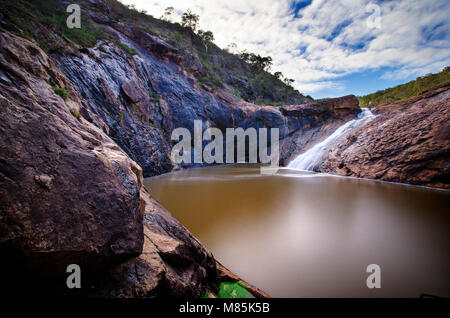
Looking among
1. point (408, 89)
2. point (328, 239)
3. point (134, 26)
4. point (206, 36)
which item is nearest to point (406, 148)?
point (328, 239)

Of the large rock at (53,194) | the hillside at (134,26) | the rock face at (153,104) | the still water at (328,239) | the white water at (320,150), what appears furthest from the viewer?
the white water at (320,150)

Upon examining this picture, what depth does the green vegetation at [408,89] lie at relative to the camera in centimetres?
2681

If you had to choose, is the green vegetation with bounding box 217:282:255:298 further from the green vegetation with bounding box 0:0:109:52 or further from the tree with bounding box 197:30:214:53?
the tree with bounding box 197:30:214:53

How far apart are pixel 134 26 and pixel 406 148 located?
2138 cm

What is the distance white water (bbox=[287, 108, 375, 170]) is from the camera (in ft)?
45.9

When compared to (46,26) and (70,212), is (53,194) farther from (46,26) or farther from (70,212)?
(46,26)

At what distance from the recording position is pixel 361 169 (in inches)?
385

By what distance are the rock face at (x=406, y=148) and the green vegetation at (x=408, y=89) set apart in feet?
67.3

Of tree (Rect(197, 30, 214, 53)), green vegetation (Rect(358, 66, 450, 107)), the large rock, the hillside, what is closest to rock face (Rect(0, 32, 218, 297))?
the large rock

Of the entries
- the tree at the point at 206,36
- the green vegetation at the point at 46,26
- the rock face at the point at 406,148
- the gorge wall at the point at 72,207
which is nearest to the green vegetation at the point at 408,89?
the rock face at the point at 406,148

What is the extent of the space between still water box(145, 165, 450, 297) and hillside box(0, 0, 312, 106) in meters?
4.82

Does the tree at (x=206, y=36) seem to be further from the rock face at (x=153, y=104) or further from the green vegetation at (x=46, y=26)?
the green vegetation at (x=46, y=26)

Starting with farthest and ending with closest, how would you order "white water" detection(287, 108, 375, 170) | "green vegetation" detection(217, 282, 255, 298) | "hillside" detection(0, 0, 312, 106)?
"white water" detection(287, 108, 375, 170), "hillside" detection(0, 0, 312, 106), "green vegetation" detection(217, 282, 255, 298)
